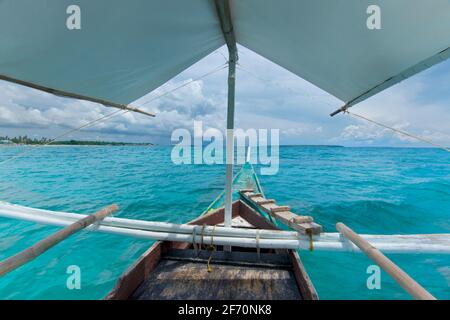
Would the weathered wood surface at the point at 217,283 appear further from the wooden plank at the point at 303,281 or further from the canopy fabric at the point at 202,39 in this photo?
the canopy fabric at the point at 202,39

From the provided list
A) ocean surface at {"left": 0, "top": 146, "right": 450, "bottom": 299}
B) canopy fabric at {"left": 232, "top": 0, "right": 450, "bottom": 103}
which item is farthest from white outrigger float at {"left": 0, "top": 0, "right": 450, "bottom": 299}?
ocean surface at {"left": 0, "top": 146, "right": 450, "bottom": 299}

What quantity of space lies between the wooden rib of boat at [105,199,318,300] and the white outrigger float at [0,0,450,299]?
13mm

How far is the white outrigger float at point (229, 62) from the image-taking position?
1528 mm

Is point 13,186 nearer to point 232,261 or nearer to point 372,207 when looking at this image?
point 232,261

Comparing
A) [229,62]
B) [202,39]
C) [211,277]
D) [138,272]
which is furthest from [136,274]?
[229,62]

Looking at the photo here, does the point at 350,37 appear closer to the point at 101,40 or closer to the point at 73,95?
the point at 101,40

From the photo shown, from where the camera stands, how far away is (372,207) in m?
9.66

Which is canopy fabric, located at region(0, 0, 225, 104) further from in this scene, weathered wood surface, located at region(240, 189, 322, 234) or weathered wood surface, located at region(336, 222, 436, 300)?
weathered wood surface, located at region(240, 189, 322, 234)

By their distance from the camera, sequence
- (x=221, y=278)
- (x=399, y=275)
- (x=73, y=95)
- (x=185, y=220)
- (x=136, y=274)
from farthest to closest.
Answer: (x=185, y=220) < (x=73, y=95) < (x=221, y=278) < (x=136, y=274) < (x=399, y=275)

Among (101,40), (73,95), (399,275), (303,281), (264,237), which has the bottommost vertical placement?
(303,281)

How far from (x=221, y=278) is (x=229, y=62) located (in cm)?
314

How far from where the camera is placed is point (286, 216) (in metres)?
4.36

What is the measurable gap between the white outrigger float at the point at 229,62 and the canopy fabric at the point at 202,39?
0.01 metres

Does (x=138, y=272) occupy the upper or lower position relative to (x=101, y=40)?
lower
